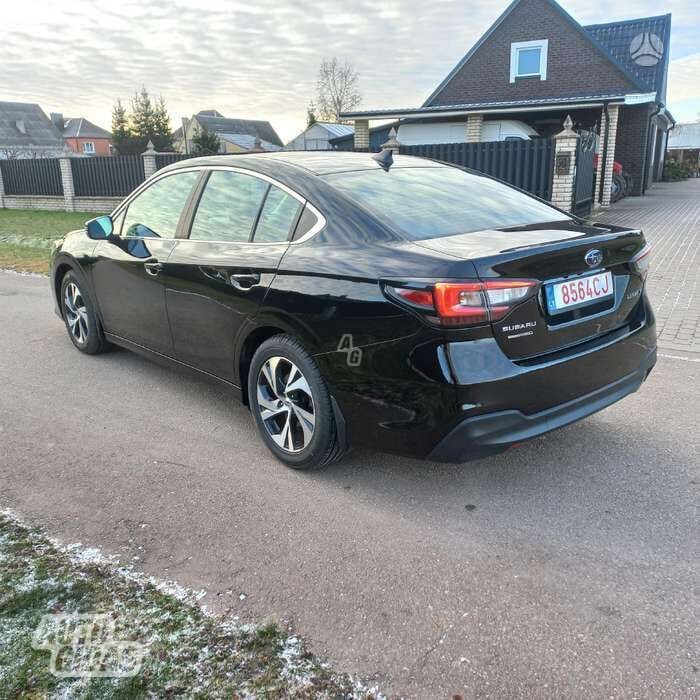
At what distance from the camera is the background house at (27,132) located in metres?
78.0

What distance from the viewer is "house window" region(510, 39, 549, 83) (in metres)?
25.1

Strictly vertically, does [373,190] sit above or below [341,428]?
above

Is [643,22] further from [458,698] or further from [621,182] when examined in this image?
[458,698]

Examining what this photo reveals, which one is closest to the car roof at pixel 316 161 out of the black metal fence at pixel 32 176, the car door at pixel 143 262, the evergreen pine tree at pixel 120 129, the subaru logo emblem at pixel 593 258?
the car door at pixel 143 262

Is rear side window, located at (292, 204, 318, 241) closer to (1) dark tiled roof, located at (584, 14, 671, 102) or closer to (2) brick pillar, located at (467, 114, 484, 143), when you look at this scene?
(2) brick pillar, located at (467, 114, 484, 143)

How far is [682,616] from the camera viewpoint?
2.32 meters

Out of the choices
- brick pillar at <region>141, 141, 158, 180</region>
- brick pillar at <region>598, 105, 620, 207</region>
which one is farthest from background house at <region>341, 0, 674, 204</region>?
brick pillar at <region>141, 141, 158, 180</region>

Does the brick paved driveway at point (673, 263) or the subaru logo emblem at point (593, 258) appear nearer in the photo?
the subaru logo emblem at point (593, 258)

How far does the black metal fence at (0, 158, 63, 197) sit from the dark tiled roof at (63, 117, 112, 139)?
7514 centimetres

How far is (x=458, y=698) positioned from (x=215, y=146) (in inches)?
1971

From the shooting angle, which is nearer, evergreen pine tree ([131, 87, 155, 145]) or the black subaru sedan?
the black subaru sedan

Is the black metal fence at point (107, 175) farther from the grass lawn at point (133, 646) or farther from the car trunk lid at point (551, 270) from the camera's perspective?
the grass lawn at point (133, 646)

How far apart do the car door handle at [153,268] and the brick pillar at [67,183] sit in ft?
70.4

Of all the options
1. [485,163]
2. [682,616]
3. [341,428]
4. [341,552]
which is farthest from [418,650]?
[485,163]
